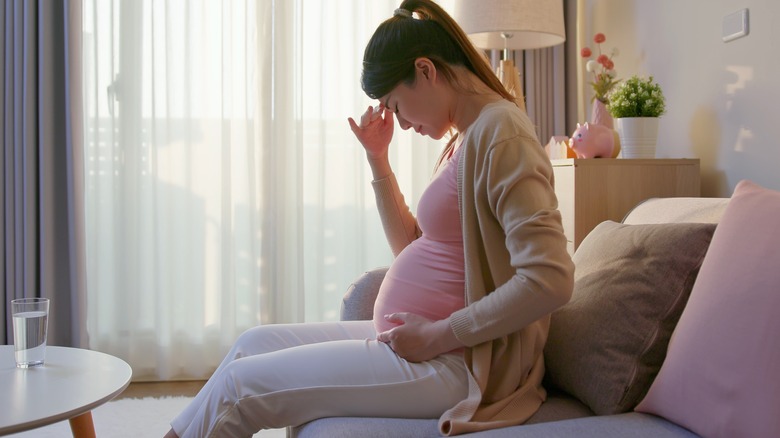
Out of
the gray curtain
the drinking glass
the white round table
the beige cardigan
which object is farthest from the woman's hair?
the gray curtain

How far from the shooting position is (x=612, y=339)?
1196 millimetres

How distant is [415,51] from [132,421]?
185cm

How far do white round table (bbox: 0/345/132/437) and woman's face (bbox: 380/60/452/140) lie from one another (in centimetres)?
83

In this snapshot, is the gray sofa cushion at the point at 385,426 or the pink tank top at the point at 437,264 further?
the pink tank top at the point at 437,264

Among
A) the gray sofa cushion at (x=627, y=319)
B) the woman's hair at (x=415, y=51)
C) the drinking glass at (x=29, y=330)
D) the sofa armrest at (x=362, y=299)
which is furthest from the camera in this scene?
the sofa armrest at (x=362, y=299)

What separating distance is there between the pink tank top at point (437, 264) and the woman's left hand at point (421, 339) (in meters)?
0.06

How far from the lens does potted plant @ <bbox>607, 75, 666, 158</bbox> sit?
2137 mm

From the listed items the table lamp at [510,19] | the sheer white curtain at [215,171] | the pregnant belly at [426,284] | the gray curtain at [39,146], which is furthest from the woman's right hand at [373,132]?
the gray curtain at [39,146]

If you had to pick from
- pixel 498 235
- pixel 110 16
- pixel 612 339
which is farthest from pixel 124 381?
pixel 110 16

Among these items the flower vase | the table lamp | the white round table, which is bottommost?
the white round table

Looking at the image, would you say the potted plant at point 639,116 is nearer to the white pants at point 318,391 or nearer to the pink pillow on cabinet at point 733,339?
the pink pillow on cabinet at point 733,339

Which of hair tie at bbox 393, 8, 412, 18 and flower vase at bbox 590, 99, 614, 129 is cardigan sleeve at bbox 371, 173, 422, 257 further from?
flower vase at bbox 590, 99, 614, 129

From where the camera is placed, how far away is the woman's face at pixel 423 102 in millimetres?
1293

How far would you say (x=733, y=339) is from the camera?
3.20 feet
